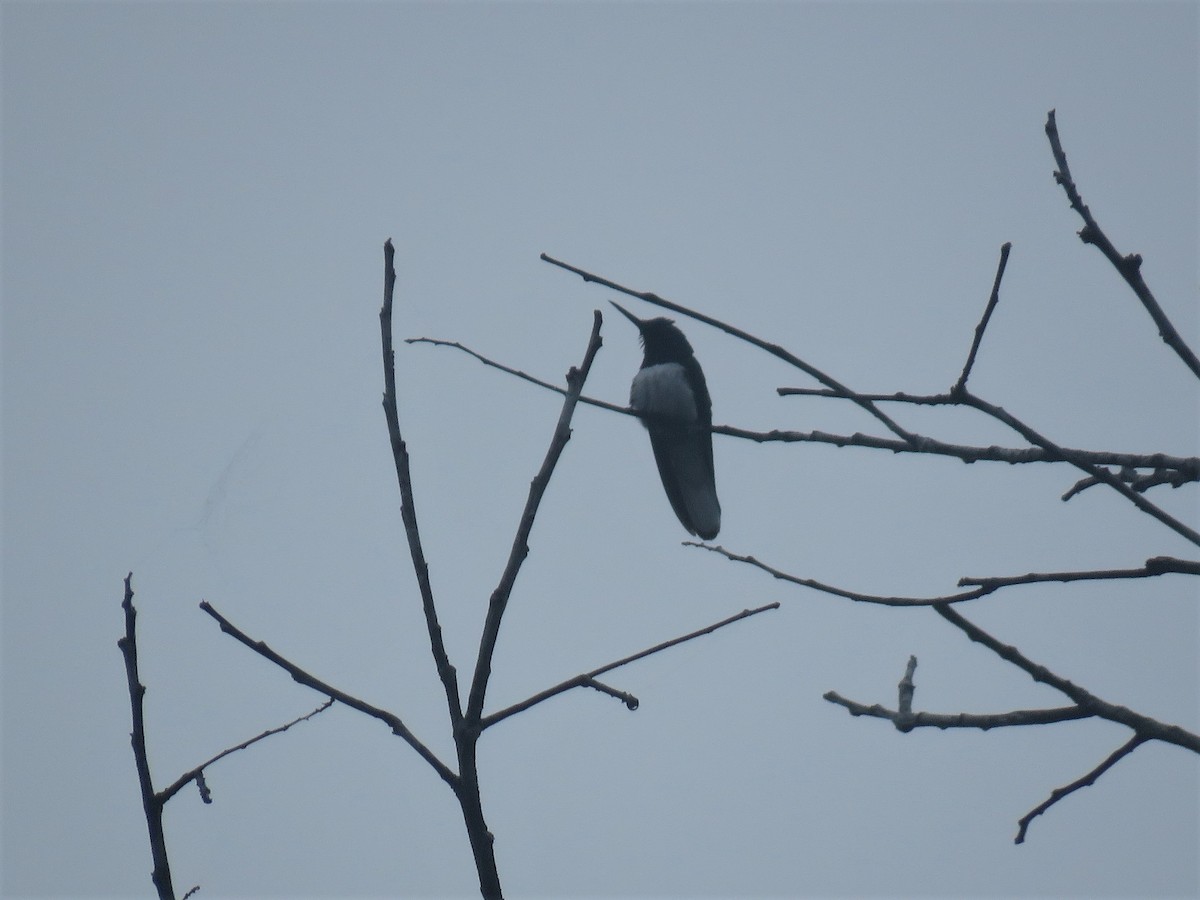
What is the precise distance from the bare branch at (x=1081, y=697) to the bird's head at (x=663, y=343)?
619 centimetres

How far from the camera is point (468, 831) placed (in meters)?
1.79

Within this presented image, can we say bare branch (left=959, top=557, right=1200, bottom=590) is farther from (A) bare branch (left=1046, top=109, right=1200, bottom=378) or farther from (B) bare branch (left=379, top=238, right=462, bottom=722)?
(B) bare branch (left=379, top=238, right=462, bottom=722)

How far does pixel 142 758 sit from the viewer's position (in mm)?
2119

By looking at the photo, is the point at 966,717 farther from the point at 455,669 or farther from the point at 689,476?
the point at 689,476

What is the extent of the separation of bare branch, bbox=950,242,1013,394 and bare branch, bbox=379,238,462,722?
109 centimetres

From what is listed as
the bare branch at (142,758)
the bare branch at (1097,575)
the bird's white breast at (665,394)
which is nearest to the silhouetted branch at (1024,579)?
the bare branch at (1097,575)

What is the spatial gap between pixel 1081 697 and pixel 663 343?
20.9 ft

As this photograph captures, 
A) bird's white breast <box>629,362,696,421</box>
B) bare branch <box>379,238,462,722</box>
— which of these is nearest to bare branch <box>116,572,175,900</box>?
bare branch <box>379,238,462,722</box>

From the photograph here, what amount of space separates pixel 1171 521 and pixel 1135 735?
0.37 metres

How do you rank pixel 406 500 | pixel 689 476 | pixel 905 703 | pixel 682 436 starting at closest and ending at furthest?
pixel 905 703 → pixel 406 500 → pixel 682 436 → pixel 689 476

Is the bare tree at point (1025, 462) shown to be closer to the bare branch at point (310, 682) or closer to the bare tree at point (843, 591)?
the bare tree at point (843, 591)

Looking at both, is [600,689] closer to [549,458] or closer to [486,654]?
[486,654]

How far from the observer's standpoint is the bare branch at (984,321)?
7.00ft

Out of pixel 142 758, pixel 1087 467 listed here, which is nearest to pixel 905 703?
pixel 1087 467
